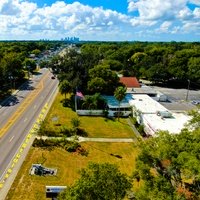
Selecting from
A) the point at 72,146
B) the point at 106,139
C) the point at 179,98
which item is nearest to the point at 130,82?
the point at 179,98

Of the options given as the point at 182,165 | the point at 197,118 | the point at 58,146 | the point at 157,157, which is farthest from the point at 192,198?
the point at 58,146

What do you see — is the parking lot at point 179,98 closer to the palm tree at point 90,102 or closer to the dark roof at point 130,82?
the dark roof at point 130,82

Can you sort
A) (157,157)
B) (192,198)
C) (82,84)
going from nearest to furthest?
1. (192,198)
2. (157,157)
3. (82,84)

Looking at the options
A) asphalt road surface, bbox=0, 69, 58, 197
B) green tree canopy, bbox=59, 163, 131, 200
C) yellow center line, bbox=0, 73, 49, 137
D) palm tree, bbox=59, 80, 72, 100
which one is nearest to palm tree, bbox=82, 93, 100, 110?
palm tree, bbox=59, 80, 72, 100

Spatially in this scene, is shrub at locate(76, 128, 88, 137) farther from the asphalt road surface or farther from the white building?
the white building

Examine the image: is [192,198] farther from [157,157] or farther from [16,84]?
[16,84]
